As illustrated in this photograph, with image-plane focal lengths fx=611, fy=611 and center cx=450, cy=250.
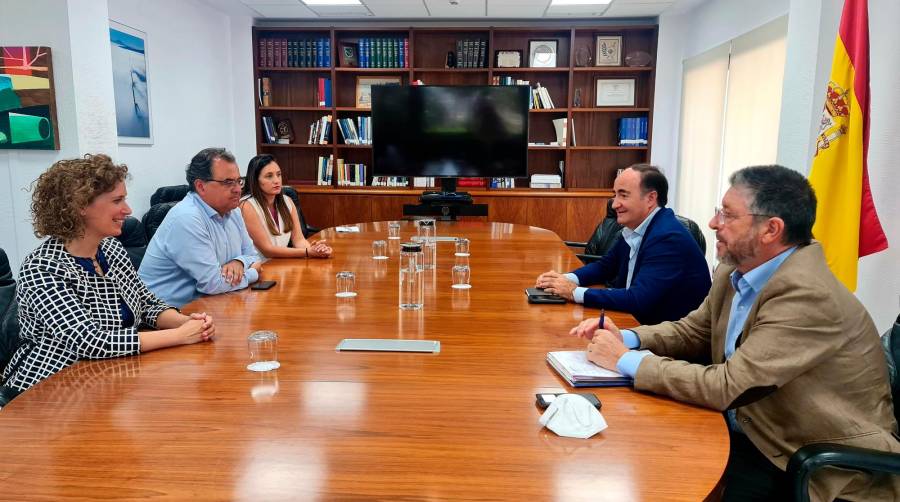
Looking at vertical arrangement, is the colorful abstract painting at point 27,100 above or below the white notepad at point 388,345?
above

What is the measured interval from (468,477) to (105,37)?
4.03 meters

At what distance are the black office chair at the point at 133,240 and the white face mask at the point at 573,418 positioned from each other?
2384 millimetres

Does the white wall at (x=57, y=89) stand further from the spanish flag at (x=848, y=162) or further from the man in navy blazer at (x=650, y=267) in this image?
the spanish flag at (x=848, y=162)

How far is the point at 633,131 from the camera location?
652cm

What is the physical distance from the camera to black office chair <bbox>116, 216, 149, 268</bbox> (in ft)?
9.65

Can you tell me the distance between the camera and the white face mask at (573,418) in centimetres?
122

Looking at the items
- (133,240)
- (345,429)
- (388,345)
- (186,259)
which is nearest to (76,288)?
(186,259)

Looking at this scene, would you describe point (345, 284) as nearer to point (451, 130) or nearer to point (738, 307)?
point (738, 307)

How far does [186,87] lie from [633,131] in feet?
14.7

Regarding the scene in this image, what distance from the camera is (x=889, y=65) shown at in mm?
2678

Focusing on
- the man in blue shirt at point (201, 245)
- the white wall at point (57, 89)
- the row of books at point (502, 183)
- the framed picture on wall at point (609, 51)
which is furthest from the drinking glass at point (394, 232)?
the framed picture on wall at point (609, 51)

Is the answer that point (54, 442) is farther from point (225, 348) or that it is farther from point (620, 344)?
point (620, 344)

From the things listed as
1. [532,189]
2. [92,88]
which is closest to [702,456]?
[92,88]

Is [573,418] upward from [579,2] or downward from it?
downward
